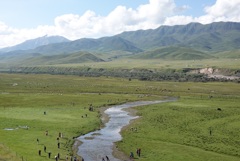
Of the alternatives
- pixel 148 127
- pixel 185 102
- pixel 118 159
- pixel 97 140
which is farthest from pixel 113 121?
pixel 185 102

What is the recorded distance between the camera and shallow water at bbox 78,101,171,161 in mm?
61750

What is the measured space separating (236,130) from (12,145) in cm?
5316

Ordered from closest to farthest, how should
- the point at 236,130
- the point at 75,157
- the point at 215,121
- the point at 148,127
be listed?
the point at 75,157 < the point at 236,130 < the point at 148,127 < the point at 215,121

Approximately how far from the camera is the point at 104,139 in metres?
73.6

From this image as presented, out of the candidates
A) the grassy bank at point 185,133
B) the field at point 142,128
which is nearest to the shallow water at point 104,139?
the field at point 142,128

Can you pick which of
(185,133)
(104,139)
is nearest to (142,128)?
(185,133)

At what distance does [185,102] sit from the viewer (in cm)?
13075

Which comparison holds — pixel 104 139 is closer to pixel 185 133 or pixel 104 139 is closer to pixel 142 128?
pixel 142 128

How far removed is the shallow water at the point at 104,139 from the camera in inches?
2431

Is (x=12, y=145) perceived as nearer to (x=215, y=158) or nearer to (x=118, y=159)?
(x=118, y=159)

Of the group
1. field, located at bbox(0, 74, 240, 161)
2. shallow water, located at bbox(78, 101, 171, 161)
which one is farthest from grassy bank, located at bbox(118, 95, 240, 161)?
shallow water, located at bbox(78, 101, 171, 161)

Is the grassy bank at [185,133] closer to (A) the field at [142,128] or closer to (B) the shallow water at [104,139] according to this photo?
(A) the field at [142,128]

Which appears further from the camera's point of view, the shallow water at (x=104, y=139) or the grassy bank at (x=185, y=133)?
the shallow water at (x=104, y=139)

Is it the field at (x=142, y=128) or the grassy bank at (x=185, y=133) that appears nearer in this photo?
the grassy bank at (x=185, y=133)
